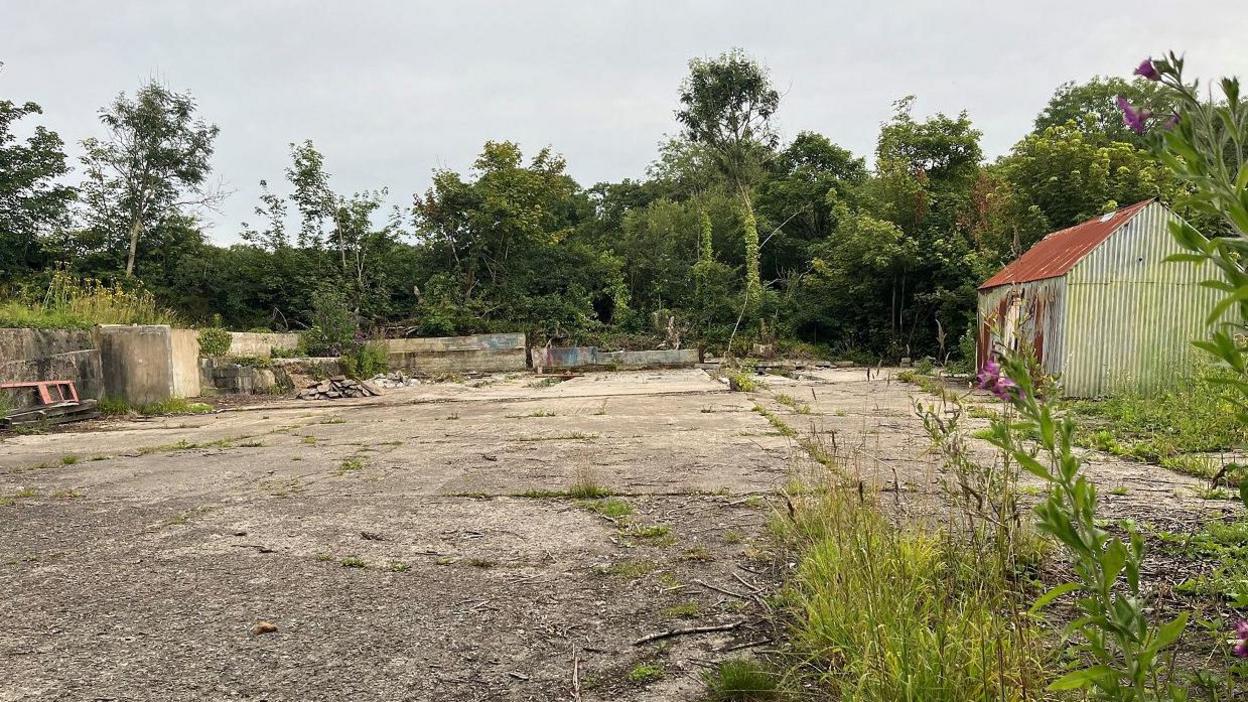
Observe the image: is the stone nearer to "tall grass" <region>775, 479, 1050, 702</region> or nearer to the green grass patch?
"tall grass" <region>775, 479, 1050, 702</region>

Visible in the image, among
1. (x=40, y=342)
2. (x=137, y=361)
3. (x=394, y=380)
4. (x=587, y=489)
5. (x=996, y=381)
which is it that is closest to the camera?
(x=996, y=381)

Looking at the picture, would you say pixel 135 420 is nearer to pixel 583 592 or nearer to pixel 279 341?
pixel 279 341

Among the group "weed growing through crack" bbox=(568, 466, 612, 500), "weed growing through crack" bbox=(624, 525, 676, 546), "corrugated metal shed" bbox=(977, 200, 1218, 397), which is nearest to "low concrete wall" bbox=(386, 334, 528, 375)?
"corrugated metal shed" bbox=(977, 200, 1218, 397)

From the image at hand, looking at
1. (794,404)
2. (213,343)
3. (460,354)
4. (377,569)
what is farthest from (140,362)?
(377,569)

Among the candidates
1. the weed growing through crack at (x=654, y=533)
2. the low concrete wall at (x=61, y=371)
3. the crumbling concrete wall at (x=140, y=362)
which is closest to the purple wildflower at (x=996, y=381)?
the weed growing through crack at (x=654, y=533)

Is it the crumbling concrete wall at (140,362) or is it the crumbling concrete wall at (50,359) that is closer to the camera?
the crumbling concrete wall at (50,359)

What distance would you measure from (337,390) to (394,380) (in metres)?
2.34

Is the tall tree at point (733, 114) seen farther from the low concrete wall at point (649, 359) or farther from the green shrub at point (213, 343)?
the green shrub at point (213, 343)

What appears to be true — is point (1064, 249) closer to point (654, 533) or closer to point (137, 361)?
point (654, 533)

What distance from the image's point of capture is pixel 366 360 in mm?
15430

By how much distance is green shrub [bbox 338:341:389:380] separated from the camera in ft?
48.5

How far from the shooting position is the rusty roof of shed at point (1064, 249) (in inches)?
356

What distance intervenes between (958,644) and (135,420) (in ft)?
35.4

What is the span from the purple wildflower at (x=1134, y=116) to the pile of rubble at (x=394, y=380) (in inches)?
561
